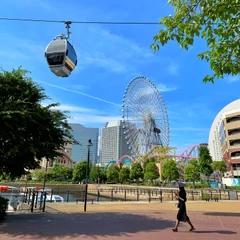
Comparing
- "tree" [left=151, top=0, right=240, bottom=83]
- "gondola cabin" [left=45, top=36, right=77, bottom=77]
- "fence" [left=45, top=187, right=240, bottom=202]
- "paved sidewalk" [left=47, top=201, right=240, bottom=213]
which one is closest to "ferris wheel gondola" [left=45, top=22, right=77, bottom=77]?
"gondola cabin" [left=45, top=36, right=77, bottom=77]

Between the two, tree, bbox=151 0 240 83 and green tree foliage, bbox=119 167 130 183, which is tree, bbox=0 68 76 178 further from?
green tree foliage, bbox=119 167 130 183

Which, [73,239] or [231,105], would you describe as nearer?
[73,239]

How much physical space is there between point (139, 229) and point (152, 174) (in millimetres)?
57825

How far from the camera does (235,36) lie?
247 inches

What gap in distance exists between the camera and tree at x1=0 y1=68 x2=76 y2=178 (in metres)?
10.2

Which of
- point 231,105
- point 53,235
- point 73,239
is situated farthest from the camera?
point 231,105

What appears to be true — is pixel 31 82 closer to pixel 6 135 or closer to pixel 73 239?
pixel 6 135

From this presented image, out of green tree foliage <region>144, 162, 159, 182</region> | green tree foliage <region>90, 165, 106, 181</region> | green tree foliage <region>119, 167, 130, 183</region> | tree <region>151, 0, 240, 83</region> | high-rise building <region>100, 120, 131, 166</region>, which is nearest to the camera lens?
tree <region>151, 0, 240, 83</region>

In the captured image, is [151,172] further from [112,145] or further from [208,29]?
[112,145]

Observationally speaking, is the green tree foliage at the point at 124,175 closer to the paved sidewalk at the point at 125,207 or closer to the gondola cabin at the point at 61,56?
the paved sidewalk at the point at 125,207

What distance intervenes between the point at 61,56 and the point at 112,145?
17563 cm

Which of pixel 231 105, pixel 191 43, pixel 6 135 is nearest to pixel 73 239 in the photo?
pixel 6 135

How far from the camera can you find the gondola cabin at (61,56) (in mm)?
7574

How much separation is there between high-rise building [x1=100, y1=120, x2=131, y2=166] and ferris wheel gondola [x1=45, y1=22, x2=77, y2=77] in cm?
16519
